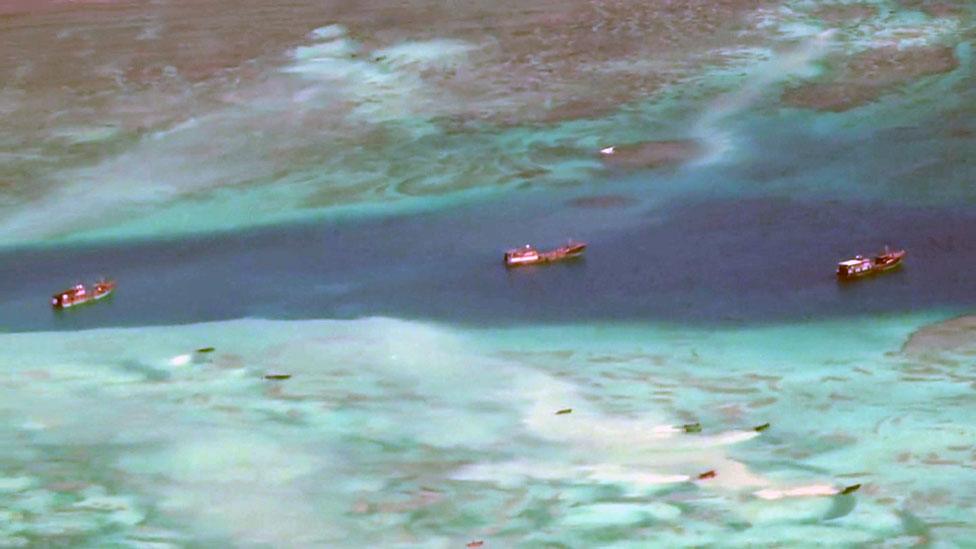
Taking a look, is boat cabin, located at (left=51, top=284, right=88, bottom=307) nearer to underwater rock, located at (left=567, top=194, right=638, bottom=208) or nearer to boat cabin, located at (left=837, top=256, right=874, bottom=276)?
underwater rock, located at (left=567, top=194, right=638, bottom=208)

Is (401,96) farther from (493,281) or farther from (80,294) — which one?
(80,294)

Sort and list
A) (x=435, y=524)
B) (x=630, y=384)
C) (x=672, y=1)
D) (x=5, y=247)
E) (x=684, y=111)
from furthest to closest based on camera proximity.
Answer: (x=672, y=1), (x=684, y=111), (x=5, y=247), (x=630, y=384), (x=435, y=524)

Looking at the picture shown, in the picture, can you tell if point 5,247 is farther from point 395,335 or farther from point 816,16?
point 816,16

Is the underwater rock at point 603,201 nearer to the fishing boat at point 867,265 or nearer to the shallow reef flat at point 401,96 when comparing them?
the shallow reef flat at point 401,96

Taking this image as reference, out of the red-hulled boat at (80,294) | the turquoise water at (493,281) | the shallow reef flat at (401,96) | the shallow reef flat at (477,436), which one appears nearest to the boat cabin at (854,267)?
the turquoise water at (493,281)

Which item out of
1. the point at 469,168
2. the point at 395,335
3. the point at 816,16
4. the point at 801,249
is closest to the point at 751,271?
the point at 801,249
